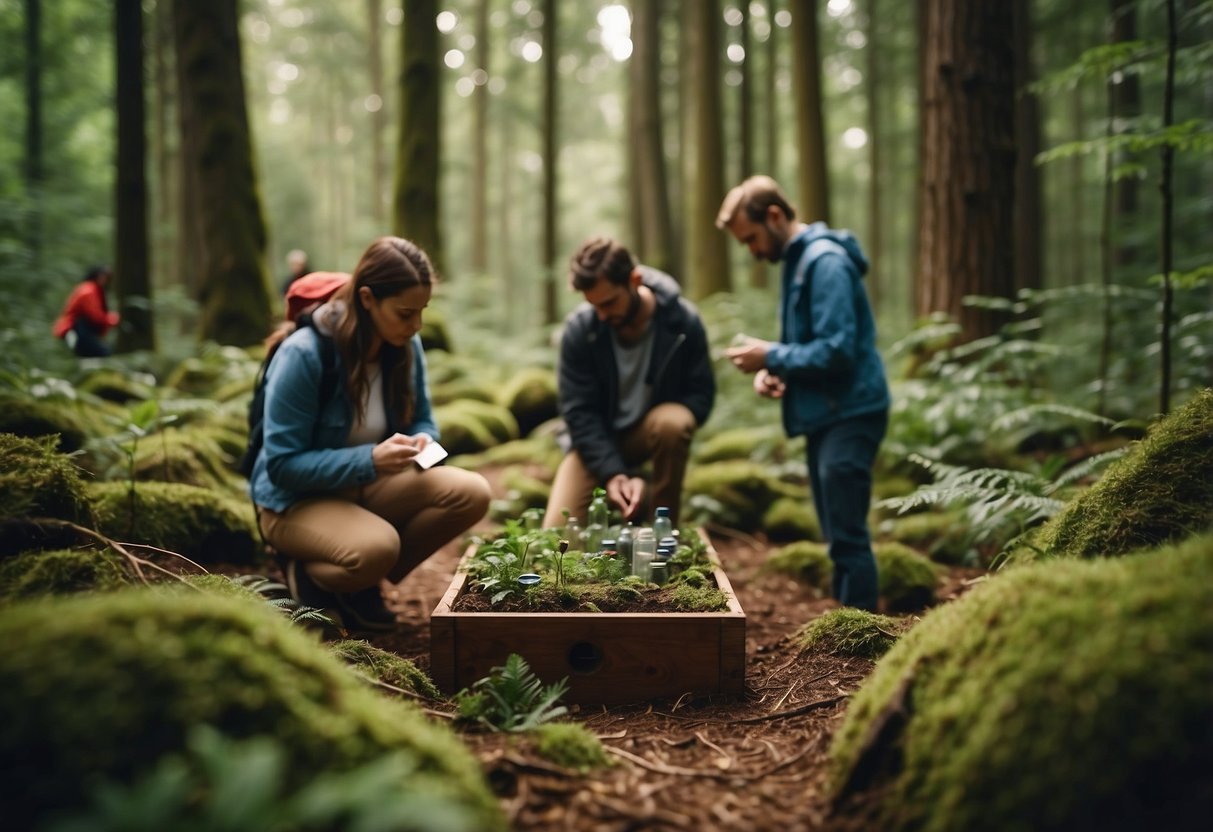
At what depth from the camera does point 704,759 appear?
2.32 m

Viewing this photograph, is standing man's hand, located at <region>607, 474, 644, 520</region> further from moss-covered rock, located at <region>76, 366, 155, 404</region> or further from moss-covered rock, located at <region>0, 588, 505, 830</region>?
moss-covered rock, located at <region>76, 366, 155, 404</region>

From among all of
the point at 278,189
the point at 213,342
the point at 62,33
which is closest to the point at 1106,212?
the point at 213,342

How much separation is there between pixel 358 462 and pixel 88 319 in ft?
24.9

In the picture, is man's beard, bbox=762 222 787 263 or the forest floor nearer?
the forest floor

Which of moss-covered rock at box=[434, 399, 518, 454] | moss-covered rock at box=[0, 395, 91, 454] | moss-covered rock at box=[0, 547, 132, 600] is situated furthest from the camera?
moss-covered rock at box=[434, 399, 518, 454]

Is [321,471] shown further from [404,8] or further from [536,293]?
[536,293]

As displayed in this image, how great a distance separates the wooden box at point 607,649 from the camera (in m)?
2.80

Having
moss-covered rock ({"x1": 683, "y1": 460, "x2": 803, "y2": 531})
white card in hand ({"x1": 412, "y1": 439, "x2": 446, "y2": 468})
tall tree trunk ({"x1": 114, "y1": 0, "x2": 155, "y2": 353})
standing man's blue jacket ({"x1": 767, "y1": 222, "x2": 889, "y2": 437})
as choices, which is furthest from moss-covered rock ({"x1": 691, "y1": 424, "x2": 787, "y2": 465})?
tall tree trunk ({"x1": 114, "y1": 0, "x2": 155, "y2": 353})

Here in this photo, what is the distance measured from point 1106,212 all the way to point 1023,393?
1449mm

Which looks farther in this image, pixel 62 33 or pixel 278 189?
pixel 278 189

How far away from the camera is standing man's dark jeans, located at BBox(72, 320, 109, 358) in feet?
29.2

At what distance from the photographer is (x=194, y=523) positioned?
4.04 meters

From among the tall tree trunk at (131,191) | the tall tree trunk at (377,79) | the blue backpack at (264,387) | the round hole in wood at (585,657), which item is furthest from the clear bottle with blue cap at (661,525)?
the tall tree trunk at (377,79)

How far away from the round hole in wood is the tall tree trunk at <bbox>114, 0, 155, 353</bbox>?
8233 millimetres
